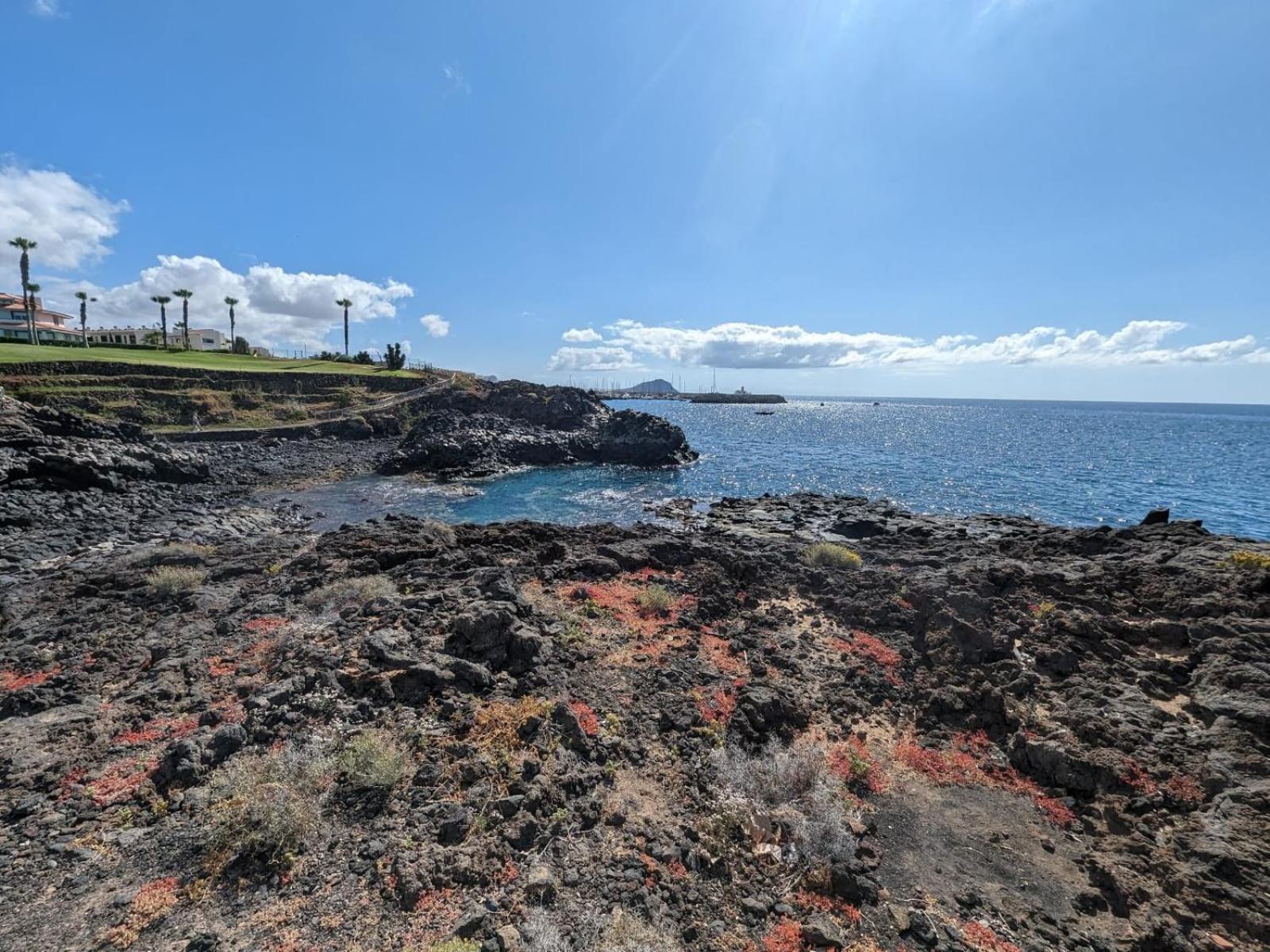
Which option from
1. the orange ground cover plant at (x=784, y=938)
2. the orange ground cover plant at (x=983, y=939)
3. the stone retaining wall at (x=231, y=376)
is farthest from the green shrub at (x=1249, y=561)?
the stone retaining wall at (x=231, y=376)

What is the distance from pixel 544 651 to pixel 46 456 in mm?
31650

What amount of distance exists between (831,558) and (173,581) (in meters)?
21.1

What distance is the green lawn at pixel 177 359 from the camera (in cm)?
4703

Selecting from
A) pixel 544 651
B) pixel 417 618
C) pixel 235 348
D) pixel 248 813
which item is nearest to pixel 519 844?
pixel 248 813

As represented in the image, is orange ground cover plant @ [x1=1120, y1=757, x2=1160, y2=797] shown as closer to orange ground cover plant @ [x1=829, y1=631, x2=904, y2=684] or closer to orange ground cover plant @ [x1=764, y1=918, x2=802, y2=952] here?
orange ground cover plant @ [x1=829, y1=631, x2=904, y2=684]

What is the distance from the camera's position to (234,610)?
1342cm

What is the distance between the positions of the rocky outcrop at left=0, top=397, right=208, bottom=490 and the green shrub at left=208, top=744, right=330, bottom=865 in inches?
1177

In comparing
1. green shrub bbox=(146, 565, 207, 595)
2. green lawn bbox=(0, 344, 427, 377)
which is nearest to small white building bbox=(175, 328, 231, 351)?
green lawn bbox=(0, 344, 427, 377)

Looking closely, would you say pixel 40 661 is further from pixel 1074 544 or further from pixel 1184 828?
pixel 1074 544

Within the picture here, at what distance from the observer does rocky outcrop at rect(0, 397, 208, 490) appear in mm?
25766

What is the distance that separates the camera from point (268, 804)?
257 inches

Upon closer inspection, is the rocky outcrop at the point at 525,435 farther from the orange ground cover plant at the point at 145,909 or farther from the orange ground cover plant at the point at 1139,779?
the orange ground cover plant at the point at 1139,779

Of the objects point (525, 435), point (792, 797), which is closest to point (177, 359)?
point (525, 435)

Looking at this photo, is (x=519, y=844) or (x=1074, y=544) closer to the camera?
(x=519, y=844)
